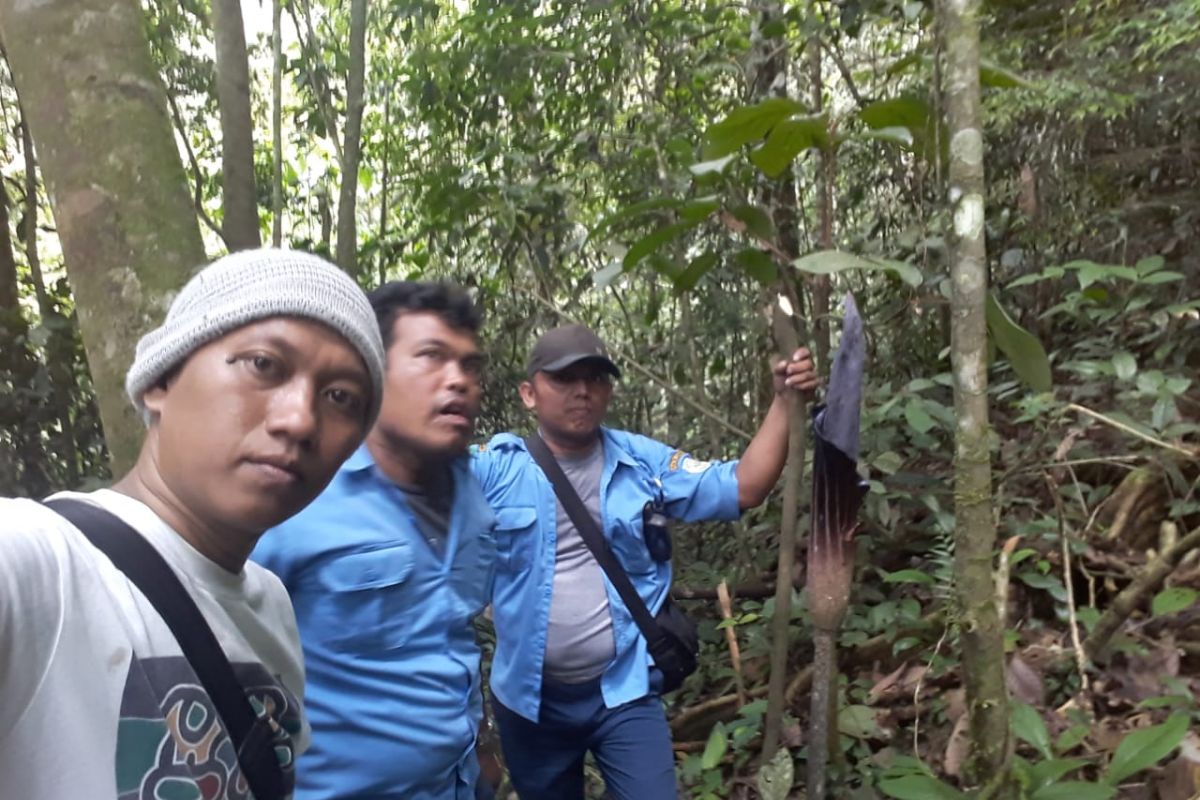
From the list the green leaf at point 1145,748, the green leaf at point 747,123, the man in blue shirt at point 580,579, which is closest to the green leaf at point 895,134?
the green leaf at point 747,123

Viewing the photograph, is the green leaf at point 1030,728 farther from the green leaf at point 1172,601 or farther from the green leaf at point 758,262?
the green leaf at point 758,262

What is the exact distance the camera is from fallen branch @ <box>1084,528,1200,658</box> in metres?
2.61

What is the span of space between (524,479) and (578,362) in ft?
1.37

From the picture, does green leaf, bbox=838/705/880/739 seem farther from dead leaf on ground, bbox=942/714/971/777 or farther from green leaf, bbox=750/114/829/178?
green leaf, bbox=750/114/829/178

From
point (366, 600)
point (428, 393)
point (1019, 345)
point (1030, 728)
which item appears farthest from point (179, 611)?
point (1030, 728)

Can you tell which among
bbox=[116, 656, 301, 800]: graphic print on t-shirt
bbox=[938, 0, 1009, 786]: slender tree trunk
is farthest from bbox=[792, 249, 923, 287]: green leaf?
bbox=[116, 656, 301, 800]: graphic print on t-shirt

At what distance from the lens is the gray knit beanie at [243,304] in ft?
3.43

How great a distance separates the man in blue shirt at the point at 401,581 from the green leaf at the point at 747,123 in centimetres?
69

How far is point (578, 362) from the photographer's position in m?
2.62

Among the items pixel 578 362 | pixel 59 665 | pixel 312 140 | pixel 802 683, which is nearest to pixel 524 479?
pixel 578 362

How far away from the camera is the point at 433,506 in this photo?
1909mm

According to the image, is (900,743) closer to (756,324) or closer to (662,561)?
(662,561)

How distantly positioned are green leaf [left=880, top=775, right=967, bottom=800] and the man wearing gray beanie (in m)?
1.31

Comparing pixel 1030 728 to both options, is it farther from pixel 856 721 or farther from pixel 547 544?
pixel 547 544
